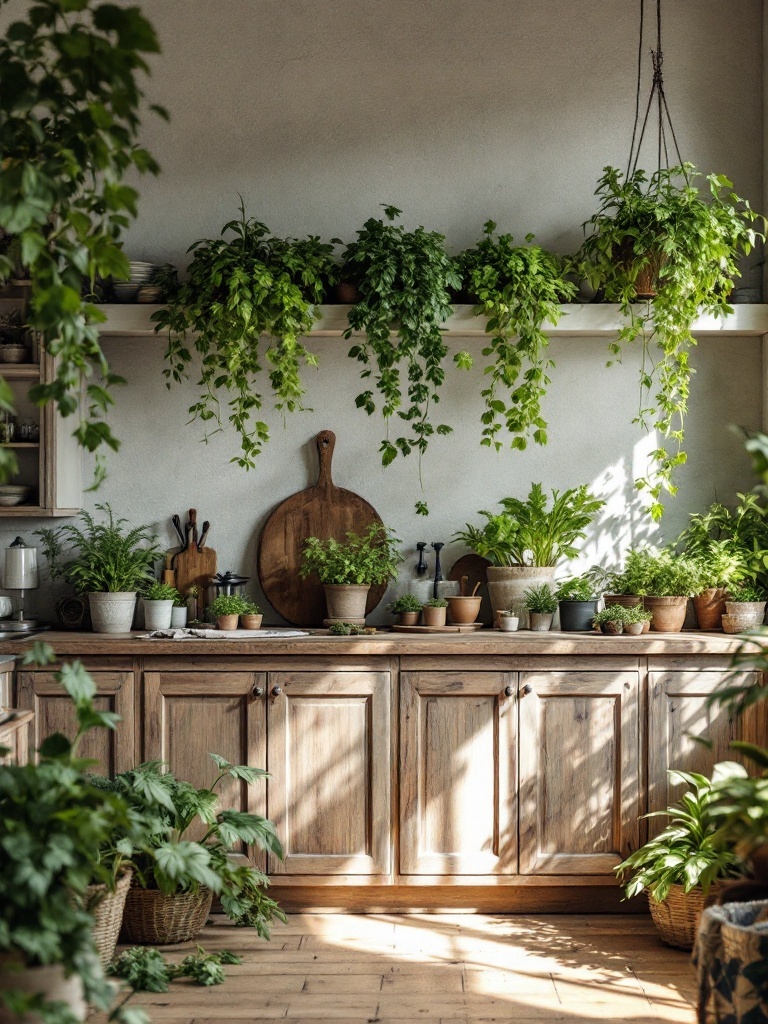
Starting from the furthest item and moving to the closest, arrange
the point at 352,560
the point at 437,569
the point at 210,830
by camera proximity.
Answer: the point at 437,569 → the point at 352,560 → the point at 210,830

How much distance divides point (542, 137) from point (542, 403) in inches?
44.0

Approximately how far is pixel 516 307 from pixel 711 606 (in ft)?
4.63

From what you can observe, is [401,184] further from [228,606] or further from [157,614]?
[157,614]

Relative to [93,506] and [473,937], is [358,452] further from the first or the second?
[473,937]

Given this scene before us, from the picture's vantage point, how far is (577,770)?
396cm

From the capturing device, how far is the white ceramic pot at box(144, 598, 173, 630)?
4.31 meters

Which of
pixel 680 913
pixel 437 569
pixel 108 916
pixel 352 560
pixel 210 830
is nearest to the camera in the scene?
pixel 108 916

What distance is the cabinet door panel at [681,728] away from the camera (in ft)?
13.0

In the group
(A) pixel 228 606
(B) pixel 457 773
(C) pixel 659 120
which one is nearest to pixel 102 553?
(A) pixel 228 606

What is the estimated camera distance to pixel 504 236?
425 centimetres

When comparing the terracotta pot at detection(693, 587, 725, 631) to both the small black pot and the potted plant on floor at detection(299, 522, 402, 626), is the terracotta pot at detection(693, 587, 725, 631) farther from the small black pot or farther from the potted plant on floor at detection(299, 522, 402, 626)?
the potted plant on floor at detection(299, 522, 402, 626)

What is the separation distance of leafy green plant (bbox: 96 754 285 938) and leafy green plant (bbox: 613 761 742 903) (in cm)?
126

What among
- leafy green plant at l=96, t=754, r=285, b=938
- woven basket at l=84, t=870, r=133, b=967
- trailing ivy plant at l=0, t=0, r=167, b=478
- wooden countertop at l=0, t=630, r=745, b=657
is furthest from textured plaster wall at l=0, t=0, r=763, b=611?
trailing ivy plant at l=0, t=0, r=167, b=478

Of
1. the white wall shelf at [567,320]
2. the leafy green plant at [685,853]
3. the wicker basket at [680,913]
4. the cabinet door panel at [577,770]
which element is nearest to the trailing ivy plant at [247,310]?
the white wall shelf at [567,320]
